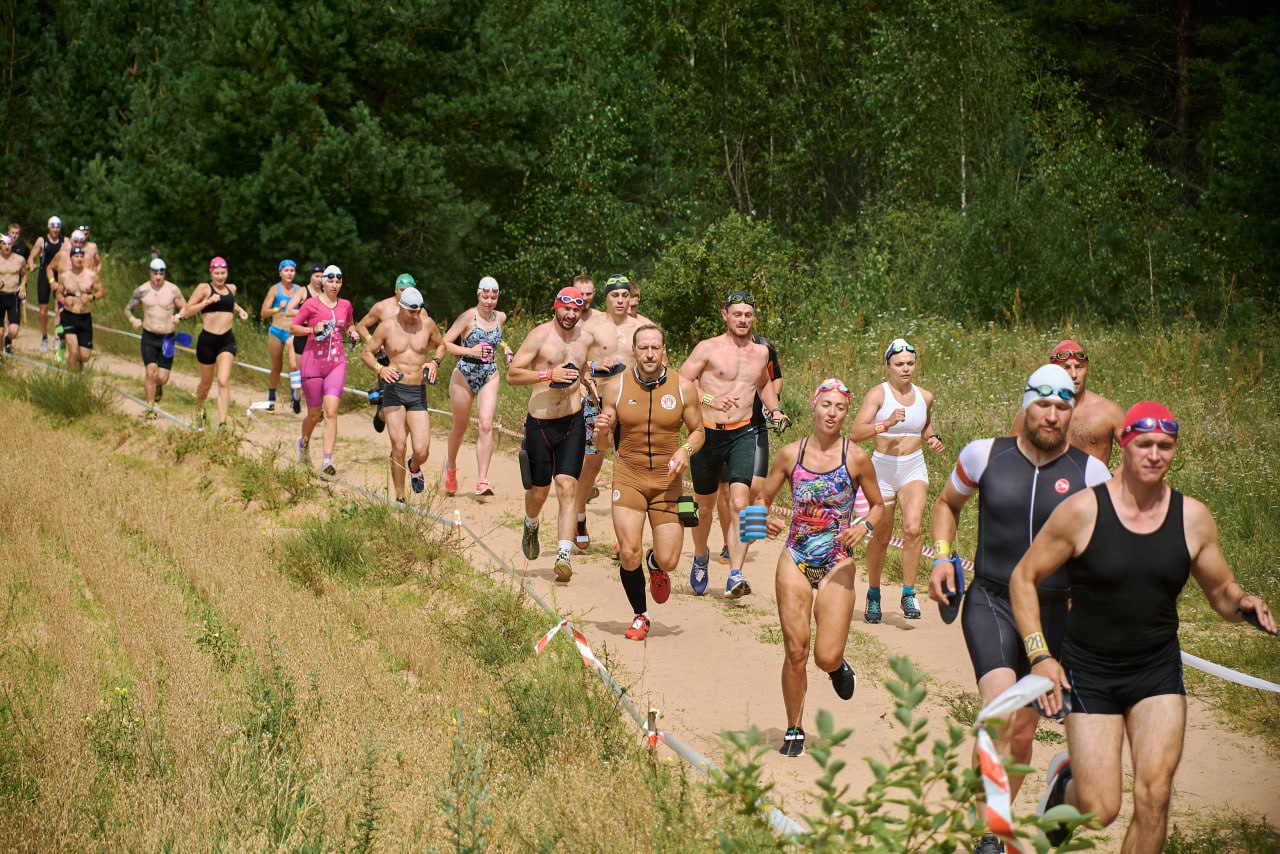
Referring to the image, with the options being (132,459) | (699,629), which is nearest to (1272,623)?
(699,629)

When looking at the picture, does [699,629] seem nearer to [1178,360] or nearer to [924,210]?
[1178,360]

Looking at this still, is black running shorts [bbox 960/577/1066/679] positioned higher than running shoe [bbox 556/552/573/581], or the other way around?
black running shorts [bbox 960/577/1066/679]

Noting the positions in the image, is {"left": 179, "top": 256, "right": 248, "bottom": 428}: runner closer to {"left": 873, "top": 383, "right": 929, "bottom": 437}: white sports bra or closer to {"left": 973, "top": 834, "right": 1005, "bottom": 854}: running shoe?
{"left": 873, "top": 383, "right": 929, "bottom": 437}: white sports bra

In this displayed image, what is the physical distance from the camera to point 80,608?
10672 mm

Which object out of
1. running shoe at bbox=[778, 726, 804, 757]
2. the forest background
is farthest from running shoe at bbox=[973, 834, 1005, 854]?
the forest background

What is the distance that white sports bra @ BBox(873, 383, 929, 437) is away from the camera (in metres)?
9.98

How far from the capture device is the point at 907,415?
32.8 feet

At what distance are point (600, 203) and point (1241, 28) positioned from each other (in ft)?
42.5

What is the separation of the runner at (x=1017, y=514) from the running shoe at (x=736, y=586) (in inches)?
162

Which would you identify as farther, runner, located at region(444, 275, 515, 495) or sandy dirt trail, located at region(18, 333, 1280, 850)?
runner, located at region(444, 275, 515, 495)

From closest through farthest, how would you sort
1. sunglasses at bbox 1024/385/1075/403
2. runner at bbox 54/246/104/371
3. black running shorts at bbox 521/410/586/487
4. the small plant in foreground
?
the small plant in foreground
sunglasses at bbox 1024/385/1075/403
black running shorts at bbox 521/410/586/487
runner at bbox 54/246/104/371

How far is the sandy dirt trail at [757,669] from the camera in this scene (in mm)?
7238

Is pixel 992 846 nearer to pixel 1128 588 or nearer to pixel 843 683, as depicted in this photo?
pixel 1128 588

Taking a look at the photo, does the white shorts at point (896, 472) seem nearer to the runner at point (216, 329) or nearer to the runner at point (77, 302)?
the runner at point (216, 329)
